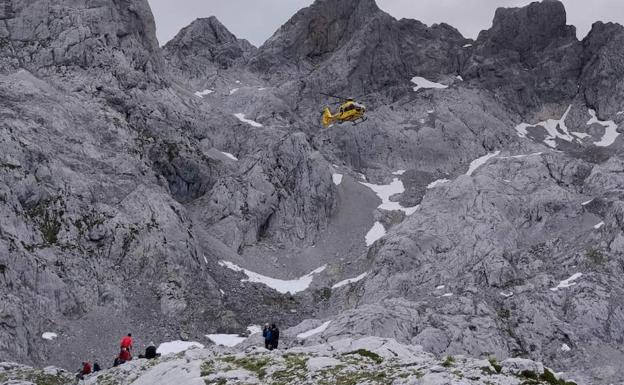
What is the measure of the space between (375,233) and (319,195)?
12693 millimetres

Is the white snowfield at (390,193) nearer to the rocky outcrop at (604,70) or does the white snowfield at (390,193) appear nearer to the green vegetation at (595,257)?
the green vegetation at (595,257)

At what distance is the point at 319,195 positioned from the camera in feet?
339

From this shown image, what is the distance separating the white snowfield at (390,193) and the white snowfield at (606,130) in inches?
1724

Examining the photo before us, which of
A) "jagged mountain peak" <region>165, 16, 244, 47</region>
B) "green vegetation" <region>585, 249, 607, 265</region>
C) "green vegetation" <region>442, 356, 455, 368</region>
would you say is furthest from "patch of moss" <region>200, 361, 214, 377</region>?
"jagged mountain peak" <region>165, 16, 244, 47</region>

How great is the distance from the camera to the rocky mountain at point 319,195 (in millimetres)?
64625

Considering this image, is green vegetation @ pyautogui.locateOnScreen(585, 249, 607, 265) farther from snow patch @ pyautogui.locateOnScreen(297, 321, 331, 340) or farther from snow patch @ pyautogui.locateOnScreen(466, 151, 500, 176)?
snow patch @ pyautogui.locateOnScreen(466, 151, 500, 176)

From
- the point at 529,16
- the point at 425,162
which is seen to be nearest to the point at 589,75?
the point at 529,16

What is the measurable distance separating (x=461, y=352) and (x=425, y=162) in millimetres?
65391

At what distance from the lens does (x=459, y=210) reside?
89.8m

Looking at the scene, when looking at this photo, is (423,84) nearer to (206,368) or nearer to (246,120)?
(246,120)

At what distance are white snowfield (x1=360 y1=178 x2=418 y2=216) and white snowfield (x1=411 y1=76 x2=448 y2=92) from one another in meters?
36.1

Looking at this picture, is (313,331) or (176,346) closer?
(176,346)

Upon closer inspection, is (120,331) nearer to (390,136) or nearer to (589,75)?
(390,136)

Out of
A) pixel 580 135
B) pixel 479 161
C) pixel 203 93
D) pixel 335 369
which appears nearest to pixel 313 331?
pixel 335 369
